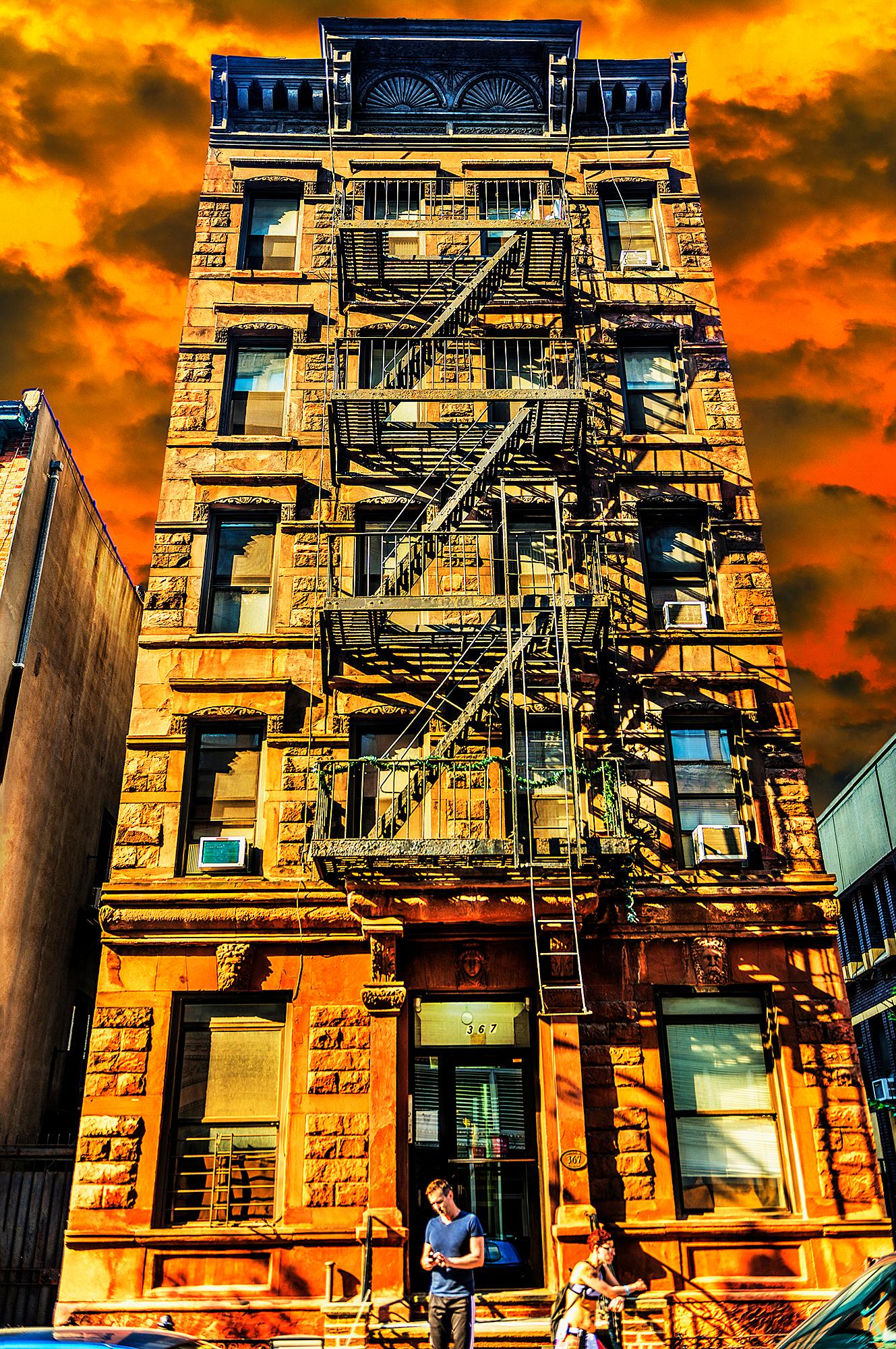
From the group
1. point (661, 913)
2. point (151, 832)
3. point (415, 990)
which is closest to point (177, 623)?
point (151, 832)

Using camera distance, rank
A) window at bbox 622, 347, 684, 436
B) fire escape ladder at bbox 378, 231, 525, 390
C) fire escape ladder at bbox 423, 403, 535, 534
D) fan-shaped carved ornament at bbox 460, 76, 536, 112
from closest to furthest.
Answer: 1. fire escape ladder at bbox 423, 403, 535, 534
2. fire escape ladder at bbox 378, 231, 525, 390
3. window at bbox 622, 347, 684, 436
4. fan-shaped carved ornament at bbox 460, 76, 536, 112

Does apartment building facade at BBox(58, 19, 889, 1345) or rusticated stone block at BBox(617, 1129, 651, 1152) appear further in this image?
rusticated stone block at BBox(617, 1129, 651, 1152)

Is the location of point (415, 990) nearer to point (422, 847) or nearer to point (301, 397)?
point (422, 847)

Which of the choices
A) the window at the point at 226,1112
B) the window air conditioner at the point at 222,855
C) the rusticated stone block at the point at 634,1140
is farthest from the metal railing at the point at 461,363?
the rusticated stone block at the point at 634,1140

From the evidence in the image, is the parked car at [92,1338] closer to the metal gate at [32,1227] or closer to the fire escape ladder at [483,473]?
the metal gate at [32,1227]

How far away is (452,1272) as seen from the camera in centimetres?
1071

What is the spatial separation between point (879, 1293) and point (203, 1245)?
358 inches

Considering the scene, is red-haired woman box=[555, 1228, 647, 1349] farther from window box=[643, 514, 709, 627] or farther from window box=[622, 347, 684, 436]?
window box=[622, 347, 684, 436]

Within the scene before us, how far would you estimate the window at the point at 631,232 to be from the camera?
21609mm

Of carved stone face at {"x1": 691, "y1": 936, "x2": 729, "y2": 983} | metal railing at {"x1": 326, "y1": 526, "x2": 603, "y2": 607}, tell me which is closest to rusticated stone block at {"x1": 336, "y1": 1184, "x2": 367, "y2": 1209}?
carved stone face at {"x1": 691, "y1": 936, "x2": 729, "y2": 983}

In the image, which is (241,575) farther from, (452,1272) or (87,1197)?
(452,1272)

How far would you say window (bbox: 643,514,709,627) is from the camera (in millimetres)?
18266

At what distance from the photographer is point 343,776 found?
55.0 feet

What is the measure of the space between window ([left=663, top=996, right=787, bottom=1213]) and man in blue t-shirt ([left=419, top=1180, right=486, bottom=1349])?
517 cm
